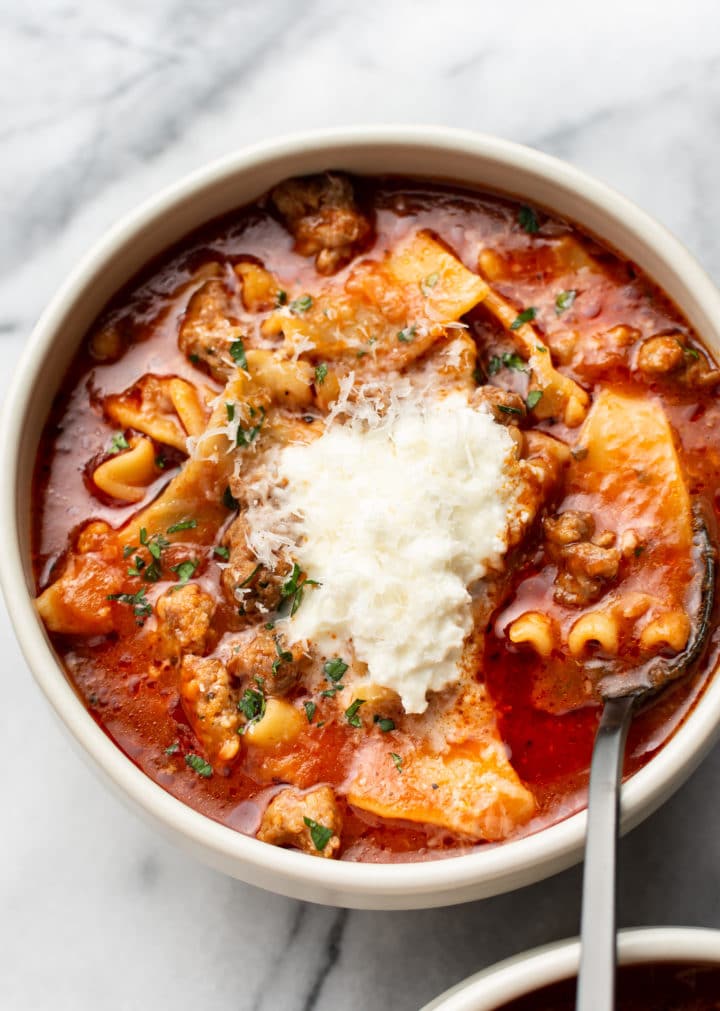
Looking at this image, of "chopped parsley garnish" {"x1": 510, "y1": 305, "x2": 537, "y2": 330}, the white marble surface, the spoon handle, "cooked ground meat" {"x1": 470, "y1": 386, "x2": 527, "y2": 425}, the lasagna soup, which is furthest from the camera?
the white marble surface

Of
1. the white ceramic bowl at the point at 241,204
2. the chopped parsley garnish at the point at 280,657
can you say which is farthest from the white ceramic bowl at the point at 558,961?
the chopped parsley garnish at the point at 280,657

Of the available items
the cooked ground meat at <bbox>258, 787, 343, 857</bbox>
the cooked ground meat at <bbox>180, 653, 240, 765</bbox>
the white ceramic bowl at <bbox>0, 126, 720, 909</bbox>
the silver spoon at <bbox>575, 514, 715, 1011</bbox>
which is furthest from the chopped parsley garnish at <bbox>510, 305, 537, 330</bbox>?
the cooked ground meat at <bbox>258, 787, 343, 857</bbox>

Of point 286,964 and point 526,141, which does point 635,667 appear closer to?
point 286,964

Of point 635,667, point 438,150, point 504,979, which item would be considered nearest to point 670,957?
point 504,979

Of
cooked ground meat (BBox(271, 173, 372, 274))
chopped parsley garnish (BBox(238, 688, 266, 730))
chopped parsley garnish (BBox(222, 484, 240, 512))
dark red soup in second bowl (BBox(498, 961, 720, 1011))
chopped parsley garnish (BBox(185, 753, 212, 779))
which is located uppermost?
cooked ground meat (BBox(271, 173, 372, 274))

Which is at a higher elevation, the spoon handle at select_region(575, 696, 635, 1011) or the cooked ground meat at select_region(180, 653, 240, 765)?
the cooked ground meat at select_region(180, 653, 240, 765)

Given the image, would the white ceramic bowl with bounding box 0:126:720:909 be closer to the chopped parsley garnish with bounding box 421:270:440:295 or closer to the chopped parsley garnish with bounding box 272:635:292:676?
the chopped parsley garnish with bounding box 421:270:440:295

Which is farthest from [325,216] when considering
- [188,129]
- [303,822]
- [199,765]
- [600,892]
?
[600,892]
